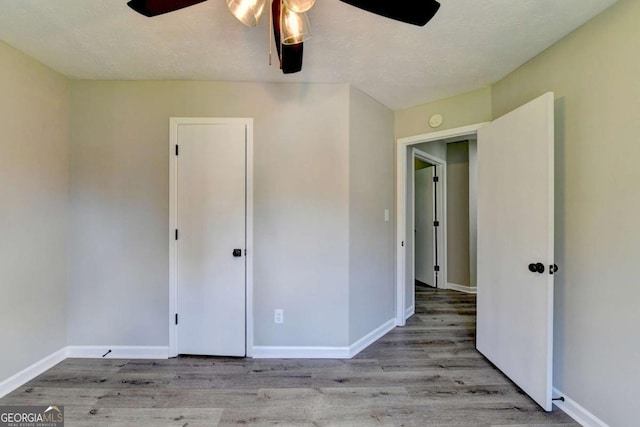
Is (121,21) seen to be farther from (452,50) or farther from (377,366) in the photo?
(377,366)

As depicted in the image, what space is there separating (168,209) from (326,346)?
1742 millimetres

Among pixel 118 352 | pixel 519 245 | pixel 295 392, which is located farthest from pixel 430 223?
pixel 118 352

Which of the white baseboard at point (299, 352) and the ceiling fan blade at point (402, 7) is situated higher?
the ceiling fan blade at point (402, 7)

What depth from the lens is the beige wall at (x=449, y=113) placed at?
8.20ft

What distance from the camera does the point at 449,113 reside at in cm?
267

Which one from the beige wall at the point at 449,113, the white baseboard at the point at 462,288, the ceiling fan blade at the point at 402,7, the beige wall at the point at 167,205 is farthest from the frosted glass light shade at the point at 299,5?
the white baseboard at the point at 462,288

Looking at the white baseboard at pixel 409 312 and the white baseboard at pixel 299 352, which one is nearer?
the white baseboard at pixel 299 352

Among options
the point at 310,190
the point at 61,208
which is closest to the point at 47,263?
the point at 61,208

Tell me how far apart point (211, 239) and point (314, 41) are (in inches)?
65.6

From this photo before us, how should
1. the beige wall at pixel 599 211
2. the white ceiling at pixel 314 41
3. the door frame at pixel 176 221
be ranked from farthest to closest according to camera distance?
the door frame at pixel 176 221 < the white ceiling at pixel 314 41 < the beige wall at pixel 599 211

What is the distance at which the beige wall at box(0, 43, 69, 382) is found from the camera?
1.88 metres

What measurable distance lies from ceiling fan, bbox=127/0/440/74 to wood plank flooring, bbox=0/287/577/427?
2.06 m

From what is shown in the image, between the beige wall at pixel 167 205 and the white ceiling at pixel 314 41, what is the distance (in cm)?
19

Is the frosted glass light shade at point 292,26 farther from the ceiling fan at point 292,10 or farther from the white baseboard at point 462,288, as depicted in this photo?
the white baseboard at point 462,288
